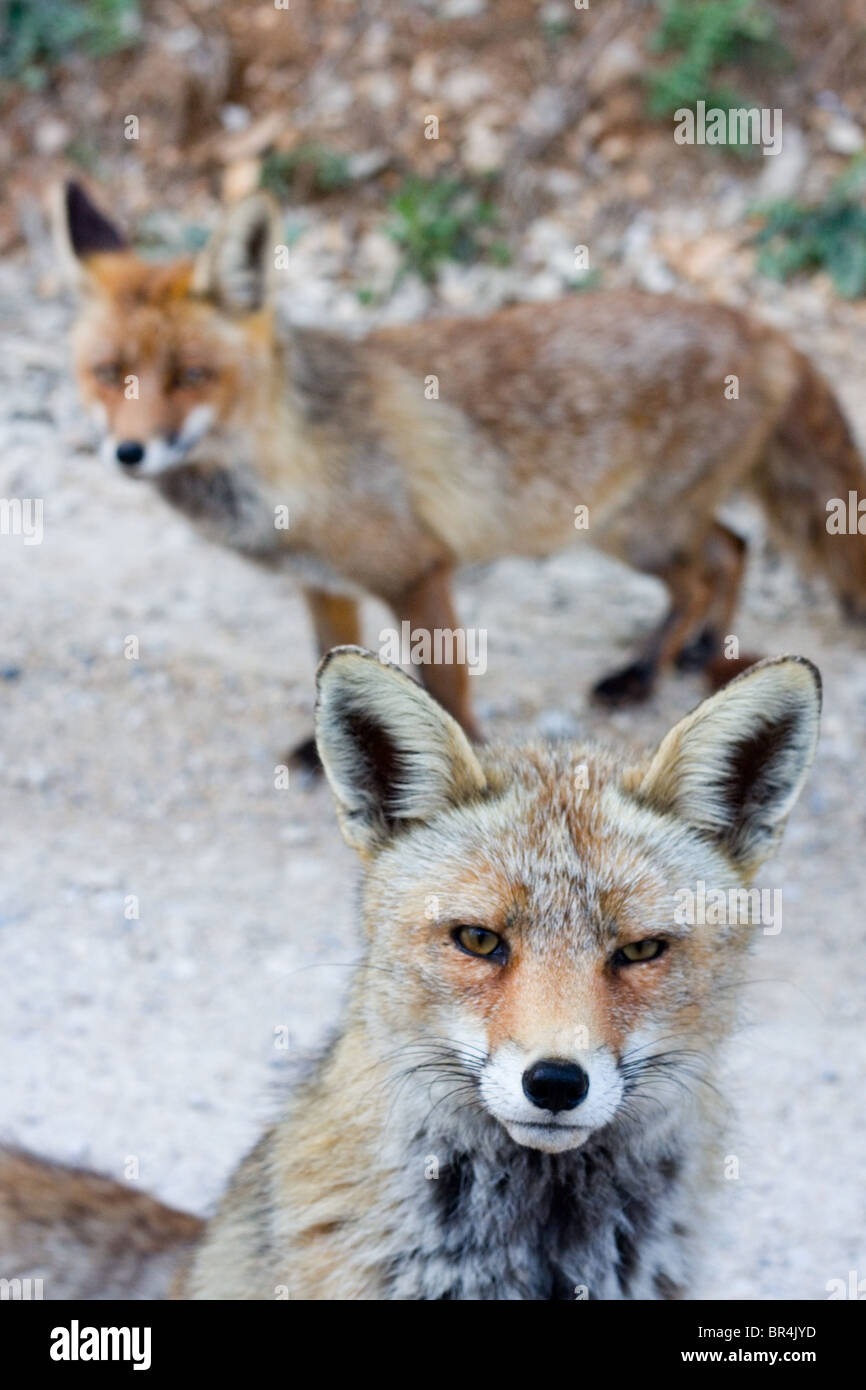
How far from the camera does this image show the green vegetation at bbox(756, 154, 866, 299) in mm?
9133

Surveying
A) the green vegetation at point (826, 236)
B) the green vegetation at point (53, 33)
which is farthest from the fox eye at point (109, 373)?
the green vegetation at point (53, 33)

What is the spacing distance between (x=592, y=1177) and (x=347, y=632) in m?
4.08

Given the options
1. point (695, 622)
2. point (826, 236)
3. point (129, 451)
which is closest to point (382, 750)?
point (129, 451)

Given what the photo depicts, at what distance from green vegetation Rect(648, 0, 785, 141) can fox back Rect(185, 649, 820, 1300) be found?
313 inches

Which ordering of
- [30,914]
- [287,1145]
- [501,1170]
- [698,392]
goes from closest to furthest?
[501,1170] → [287,1145] → [30,914] → [698,392]

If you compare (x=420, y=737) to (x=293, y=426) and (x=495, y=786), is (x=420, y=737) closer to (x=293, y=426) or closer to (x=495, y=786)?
(x=495, y=786)

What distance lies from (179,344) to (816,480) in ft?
10.8

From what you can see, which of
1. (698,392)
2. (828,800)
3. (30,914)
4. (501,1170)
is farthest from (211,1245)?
(698,392)

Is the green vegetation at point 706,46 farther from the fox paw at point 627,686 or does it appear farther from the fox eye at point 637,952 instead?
the fox eye at point 637,952

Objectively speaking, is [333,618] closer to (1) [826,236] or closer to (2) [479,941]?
(2) [479,941]

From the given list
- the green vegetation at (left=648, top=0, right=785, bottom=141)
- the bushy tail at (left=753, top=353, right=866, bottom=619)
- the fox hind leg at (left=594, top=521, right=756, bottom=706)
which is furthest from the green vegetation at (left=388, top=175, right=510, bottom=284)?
the fox hind leg at (left=594, top=521, right=756, bottom=706)

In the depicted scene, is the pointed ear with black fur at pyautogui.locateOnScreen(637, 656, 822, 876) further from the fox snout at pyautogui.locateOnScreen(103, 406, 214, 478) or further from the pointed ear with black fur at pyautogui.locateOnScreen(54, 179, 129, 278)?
the pointed ear with black fur at pyautogui.locateOnScreen(54, 179, 129, 278)

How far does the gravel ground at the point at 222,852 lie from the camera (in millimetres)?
4383

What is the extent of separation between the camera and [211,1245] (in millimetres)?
3053
